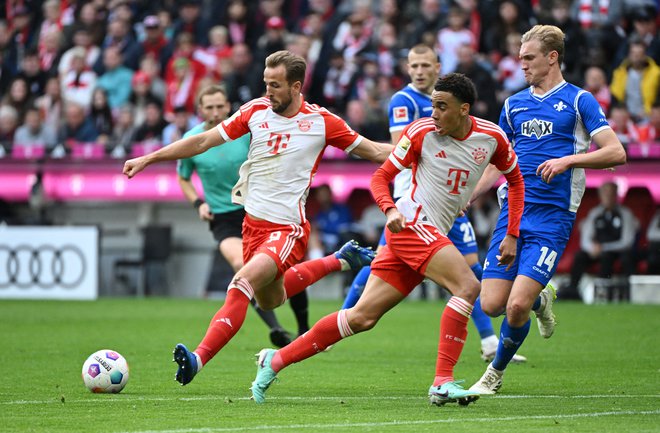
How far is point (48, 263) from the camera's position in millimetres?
19516

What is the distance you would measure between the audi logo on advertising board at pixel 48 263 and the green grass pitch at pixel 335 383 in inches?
128

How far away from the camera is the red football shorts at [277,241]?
865 cm

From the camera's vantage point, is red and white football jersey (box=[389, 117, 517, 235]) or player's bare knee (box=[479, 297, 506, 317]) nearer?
red and white football jersey (box=[389, 117, 517, 235])

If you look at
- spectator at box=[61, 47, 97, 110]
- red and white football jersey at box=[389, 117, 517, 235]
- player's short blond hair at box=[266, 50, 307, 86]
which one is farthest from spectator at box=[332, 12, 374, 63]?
red and white football jersey at box=[389, 117, 517, 235]

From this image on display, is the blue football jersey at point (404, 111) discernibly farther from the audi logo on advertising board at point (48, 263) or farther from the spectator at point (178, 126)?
the spectator at point (178, 126)

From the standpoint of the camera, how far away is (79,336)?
44.6 ft

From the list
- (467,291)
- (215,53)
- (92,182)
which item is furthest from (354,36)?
(467,291)

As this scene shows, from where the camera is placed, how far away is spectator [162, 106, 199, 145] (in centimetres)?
2136

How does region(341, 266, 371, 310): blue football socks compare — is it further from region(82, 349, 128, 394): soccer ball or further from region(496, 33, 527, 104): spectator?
region(496, 33, 527, 104): spectator

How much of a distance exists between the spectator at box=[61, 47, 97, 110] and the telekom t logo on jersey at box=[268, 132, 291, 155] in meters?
15.8

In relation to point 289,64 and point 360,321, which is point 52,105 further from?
point 360,321

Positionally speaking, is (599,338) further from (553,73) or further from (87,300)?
(87,300)

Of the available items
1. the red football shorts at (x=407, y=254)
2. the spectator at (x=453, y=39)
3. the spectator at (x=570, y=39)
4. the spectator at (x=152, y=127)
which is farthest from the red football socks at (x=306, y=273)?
the spectator at (x=152, y=127)

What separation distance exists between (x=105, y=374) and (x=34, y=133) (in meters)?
15.3
